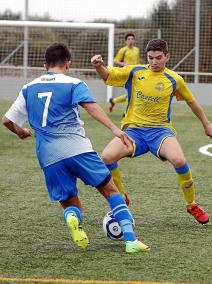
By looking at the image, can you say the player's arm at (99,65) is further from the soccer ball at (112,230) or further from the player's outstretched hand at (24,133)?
the soccer ball at (112,230)

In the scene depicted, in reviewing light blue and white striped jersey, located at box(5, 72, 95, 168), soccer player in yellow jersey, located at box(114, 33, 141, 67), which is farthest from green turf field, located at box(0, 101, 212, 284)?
soccer player in yellow jersey, located at box(114, 33, 141, 67)

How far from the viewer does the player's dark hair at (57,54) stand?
6738 millimetres

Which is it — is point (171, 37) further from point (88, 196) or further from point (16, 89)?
point (88, 196)

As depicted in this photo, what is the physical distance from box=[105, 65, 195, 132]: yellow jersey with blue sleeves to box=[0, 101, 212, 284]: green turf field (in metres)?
0.94

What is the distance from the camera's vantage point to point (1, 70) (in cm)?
2695

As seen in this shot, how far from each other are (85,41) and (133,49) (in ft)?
17.7

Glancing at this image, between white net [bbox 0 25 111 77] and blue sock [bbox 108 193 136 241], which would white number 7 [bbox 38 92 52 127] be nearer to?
blue sock [bbox 108 193 136 241]

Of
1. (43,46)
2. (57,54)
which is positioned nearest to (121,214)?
(57,54)

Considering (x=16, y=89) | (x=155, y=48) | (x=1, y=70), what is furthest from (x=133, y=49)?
(x=155, y=48)

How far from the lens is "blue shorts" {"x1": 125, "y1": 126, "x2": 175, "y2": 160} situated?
8.26 meters

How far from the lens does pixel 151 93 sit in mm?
8453

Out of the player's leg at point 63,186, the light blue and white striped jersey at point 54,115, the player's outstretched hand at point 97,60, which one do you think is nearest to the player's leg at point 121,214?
the player's leg at point 63,186

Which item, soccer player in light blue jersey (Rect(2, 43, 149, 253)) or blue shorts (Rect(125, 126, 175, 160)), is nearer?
soccer player in light blue jersey (Rect(2, 43, 149, 253))

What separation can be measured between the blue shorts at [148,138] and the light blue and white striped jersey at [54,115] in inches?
60.2
